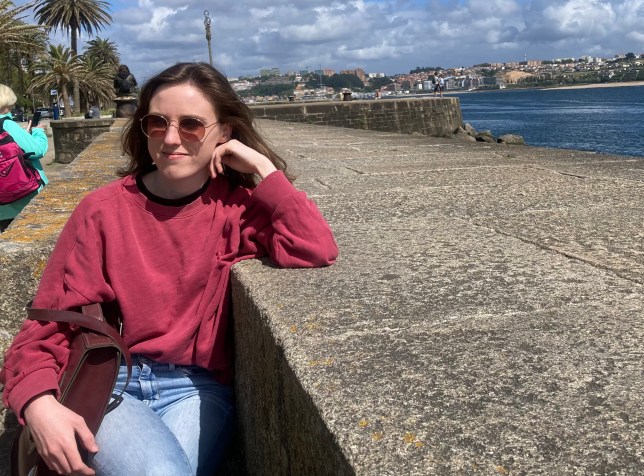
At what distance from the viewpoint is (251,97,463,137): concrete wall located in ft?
67.8

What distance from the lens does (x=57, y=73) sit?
160 ft

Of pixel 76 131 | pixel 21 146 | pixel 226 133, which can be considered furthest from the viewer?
pixel 76 131

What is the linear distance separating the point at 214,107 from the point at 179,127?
0.14 meters

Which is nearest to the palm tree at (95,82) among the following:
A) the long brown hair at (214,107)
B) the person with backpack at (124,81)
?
the person with backpack at (124,81)

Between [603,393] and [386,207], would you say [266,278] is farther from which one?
[386,207]

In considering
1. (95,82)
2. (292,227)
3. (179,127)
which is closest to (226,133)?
(179,127)

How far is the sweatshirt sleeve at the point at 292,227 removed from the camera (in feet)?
6.69

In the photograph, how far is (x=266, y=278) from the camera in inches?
77.1

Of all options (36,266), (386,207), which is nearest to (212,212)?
(36,266)

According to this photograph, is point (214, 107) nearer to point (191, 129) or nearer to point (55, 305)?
point (191, 129)

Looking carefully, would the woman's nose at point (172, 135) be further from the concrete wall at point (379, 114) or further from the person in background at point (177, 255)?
the concrete wall at point (379, 114)

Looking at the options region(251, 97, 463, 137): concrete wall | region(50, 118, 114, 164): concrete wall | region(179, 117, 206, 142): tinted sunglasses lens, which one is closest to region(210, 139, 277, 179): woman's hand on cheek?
region(179, 117, 206, 142): tinted sunglasses lens

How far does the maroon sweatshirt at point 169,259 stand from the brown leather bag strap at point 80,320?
45 mm

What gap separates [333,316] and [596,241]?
4.18ft
